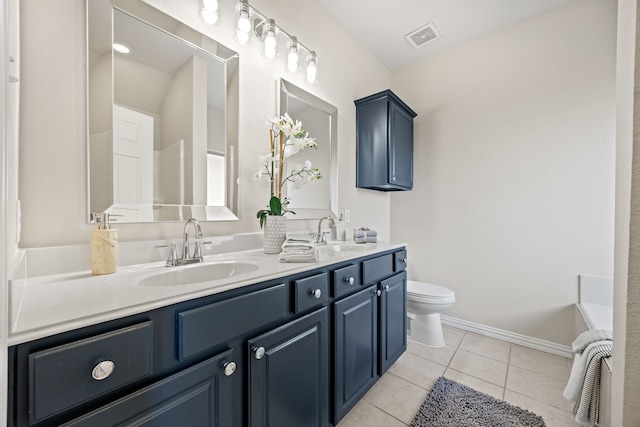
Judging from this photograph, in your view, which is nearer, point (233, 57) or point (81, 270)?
point (81, 270)

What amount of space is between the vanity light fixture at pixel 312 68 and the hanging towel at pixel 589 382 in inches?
84.8

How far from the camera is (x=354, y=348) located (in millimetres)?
1373

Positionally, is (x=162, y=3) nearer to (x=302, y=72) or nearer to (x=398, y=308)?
(x=302, y=72)

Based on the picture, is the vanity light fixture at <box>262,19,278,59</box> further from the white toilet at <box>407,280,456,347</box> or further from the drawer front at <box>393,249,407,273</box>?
the white toilet at <box>407,280,456,347</box>

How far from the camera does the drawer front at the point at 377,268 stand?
1460mm

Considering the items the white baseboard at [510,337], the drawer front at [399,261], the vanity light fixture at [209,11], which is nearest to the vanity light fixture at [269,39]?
the vanity light fixture at [209,11]

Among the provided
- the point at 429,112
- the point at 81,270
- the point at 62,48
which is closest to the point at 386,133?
the point at 429,112

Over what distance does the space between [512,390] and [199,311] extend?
198cm

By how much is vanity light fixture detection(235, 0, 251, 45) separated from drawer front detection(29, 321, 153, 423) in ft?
4.63

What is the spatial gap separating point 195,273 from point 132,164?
0.52 metres

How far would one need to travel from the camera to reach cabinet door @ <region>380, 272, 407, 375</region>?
5.30 feet

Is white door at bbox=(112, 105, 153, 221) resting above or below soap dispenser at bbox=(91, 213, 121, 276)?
above

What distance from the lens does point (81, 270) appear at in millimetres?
910

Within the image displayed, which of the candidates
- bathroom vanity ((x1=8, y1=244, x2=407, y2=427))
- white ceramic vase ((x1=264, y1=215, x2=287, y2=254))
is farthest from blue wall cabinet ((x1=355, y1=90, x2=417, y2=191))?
white ceramic vase ((x1=264, y1=215, x2=287, y2=254))
